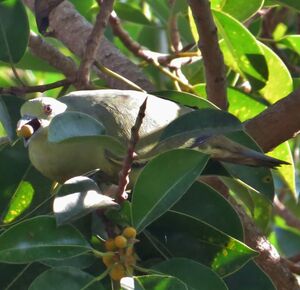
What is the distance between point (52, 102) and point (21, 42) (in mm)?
273

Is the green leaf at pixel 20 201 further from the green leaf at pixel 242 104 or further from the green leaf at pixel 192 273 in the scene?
the green leaf at pixel 242 104

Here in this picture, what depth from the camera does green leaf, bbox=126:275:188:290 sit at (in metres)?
0.96

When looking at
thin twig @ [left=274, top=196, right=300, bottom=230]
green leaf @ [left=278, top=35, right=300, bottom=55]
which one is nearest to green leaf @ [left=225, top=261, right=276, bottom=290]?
green leaf @ [left=278, top=35, right=300, bottom=55]

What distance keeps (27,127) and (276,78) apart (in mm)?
618

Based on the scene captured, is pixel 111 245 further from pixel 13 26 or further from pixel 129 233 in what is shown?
pixel 13 26

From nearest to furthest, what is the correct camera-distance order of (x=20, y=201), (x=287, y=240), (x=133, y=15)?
(x=20, y=201) → (x=133, y=15) → (x=287, y=240)

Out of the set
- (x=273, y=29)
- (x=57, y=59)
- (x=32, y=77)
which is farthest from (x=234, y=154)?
(x=32, y=77)

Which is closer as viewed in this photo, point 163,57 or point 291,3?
point 291,3

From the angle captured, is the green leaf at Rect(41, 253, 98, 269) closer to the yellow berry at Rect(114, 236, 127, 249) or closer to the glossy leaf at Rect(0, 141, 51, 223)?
the yellow berry at Rect(114, 236, 127, 249)

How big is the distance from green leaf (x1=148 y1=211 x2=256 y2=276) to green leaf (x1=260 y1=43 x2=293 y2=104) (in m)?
0.61

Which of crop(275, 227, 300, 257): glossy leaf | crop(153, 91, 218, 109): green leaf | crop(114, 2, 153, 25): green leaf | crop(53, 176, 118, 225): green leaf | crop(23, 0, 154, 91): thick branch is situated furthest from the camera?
crop(275, 227, 300, 257): glossy leaf

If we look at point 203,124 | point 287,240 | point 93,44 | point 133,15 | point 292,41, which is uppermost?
point 203,124

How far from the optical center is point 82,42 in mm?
1881

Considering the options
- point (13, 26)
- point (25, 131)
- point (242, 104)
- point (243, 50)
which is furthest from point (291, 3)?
point (25, 131)
